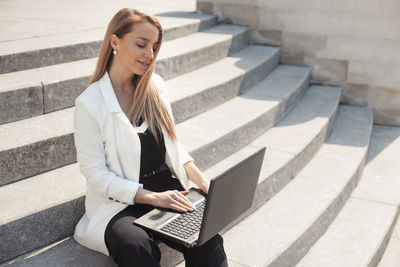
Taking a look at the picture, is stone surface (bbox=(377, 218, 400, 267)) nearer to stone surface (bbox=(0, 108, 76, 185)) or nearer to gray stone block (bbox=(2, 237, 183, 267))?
gray stone block (bbox=(2, 237, 183, 267))

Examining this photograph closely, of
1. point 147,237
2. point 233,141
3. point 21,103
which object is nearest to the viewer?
point 147,237

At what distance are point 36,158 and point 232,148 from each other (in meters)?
1.53

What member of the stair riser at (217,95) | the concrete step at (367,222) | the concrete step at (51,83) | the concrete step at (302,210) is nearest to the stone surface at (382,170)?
the concrete step at (367,222)

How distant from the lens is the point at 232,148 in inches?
149

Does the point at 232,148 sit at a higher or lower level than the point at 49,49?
lower

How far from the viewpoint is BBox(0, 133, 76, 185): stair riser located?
105 inches

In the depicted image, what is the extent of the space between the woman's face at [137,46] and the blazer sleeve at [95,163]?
31 cm

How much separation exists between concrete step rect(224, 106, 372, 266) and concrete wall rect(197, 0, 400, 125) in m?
0.84

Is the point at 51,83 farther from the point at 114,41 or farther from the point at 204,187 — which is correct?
the point at 204,187

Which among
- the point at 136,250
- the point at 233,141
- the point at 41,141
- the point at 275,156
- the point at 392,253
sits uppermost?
the point at 41,141

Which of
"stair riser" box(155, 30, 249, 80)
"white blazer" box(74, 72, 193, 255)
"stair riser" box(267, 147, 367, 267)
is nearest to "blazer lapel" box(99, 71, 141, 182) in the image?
"white blazer" box(74, 72, 193, 255)

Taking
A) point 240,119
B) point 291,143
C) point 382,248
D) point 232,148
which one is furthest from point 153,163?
point 382,248

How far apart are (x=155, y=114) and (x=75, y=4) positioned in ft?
12.5

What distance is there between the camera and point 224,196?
2123mm
